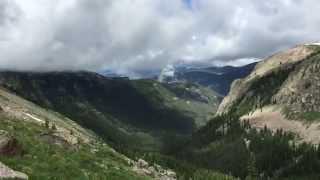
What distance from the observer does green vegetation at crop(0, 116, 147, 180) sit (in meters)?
107

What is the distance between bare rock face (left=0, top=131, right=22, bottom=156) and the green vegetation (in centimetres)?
115

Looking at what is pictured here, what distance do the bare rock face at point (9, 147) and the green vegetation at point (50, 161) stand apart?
3.78 feet

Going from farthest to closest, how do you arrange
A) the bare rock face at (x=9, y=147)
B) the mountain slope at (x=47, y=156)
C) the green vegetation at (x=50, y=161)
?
the bare rock face at (x=9, y=147)
the mountain slope at (x=47, y=156)
the green vegetation at (x=50, y=161)

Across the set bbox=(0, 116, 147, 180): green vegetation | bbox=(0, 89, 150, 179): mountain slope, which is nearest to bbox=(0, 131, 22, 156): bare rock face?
bbox=(0, 89, 150, 179): mountain slope

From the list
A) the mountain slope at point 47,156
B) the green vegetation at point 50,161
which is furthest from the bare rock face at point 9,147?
the green vegetation at point 50,161

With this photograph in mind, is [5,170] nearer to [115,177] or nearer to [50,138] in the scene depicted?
[115,177]

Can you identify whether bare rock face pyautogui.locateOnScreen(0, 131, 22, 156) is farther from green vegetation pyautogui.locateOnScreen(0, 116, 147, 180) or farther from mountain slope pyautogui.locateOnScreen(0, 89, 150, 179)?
green vegetation pyautogui.locateOnScreen(0, 116, 147, 180)

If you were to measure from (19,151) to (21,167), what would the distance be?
13.3 metres

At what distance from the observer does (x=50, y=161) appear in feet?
394

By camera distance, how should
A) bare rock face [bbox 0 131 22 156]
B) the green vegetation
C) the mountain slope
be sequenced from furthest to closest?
bare rock face [bbox 0 131 22 156]
the mountain slope
the green vegetation

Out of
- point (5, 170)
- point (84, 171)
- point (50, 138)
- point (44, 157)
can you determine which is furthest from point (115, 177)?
point (5, 170)

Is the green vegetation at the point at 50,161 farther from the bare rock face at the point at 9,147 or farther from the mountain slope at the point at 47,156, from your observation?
the bare rock face at the point at 9,147

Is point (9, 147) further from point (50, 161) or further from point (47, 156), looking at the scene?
point (47, 156)

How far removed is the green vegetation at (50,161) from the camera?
350 feet
